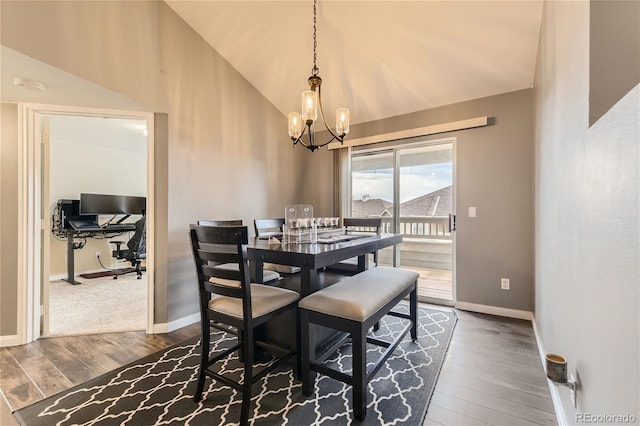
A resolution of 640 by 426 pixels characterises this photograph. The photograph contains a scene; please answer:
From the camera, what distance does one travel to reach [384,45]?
2725 mm

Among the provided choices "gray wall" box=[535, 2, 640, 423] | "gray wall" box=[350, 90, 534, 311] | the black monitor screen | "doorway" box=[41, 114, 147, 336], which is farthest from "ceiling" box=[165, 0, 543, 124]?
the black monitor screen

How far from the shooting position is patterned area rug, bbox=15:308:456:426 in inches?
59.9

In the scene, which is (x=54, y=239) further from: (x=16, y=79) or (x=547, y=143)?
(x=547, y=143)

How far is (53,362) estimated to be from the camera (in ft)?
7.01

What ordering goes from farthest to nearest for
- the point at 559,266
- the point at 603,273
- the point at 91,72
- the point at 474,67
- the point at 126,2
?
the point at 474,67
the point at 126,2
the point at 91,72
the point at 559,266
the point at 603,273

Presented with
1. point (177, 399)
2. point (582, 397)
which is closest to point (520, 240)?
point (582, 397)

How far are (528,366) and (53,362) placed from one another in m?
3.69

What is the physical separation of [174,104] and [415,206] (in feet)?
10.8

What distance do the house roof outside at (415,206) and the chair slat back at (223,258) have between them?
2850 millimetres

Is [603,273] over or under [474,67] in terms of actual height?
under

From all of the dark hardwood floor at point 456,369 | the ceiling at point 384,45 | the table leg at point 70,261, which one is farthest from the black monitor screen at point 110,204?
the ceiling at point 384,45

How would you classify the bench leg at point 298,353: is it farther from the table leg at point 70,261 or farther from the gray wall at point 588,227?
the table leg at point 70,261

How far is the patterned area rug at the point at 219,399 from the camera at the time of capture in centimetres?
152

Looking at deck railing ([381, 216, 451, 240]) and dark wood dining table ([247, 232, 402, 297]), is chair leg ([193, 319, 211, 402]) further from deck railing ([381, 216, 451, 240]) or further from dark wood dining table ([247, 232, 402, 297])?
deck railing ([381, 216, 451, 240])
